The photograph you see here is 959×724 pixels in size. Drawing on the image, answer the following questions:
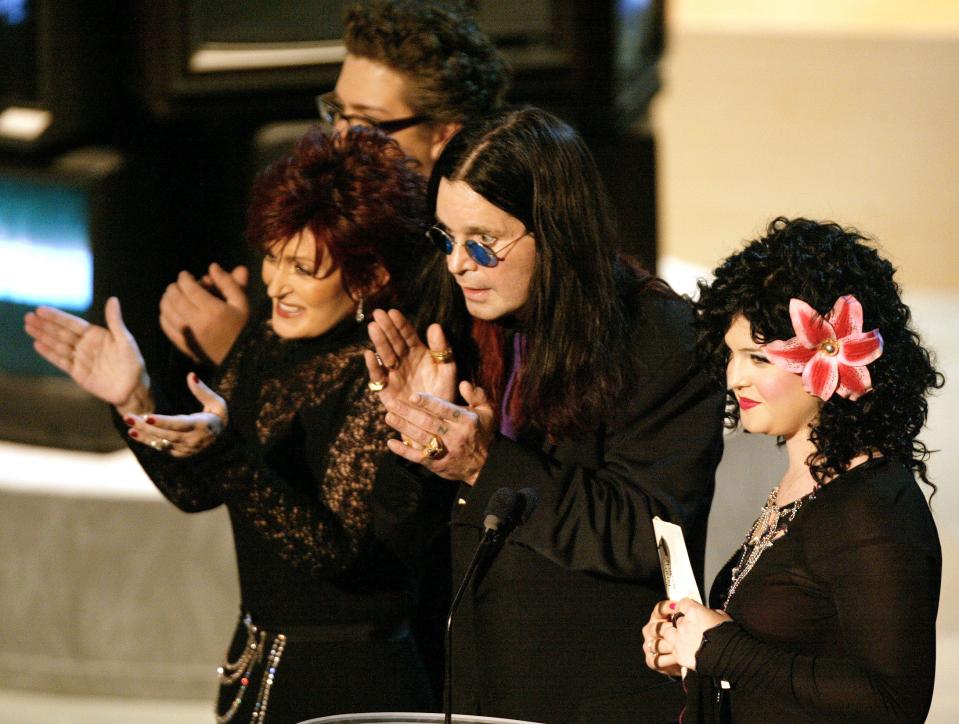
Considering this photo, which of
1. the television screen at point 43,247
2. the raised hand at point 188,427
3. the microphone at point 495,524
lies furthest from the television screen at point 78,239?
the microphone at point 495,524

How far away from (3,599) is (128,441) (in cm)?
179

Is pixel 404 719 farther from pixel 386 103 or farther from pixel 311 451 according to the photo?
pixel 386 103

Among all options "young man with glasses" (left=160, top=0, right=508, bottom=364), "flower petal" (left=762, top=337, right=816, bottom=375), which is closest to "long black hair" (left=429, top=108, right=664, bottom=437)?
"flower petal" (left=762, top=337, right=816, bottom=375)

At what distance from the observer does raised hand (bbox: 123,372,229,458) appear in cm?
221

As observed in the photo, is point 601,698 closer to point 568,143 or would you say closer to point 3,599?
point 568,143

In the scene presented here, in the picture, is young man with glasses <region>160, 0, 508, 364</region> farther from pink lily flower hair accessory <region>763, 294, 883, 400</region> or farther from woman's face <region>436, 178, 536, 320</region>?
pink lily flower hair accessory <region>763, 294, 883, 400</region>

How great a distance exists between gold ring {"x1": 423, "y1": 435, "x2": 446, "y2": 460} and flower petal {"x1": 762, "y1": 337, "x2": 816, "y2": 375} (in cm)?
52

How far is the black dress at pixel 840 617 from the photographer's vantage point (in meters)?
1.61

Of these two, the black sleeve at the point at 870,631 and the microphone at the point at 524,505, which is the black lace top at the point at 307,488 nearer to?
the microphone at the point at 524,505

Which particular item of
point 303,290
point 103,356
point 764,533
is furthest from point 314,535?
point 764,533

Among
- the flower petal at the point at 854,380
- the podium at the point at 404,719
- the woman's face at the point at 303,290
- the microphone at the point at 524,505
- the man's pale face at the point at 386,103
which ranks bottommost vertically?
the podium at the point at 404,719

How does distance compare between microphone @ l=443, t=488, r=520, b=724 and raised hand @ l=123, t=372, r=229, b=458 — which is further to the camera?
raised hand @ l=123, t=372, r=229, b=458

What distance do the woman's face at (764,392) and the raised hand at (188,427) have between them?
85cm

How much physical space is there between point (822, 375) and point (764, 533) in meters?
0.23
